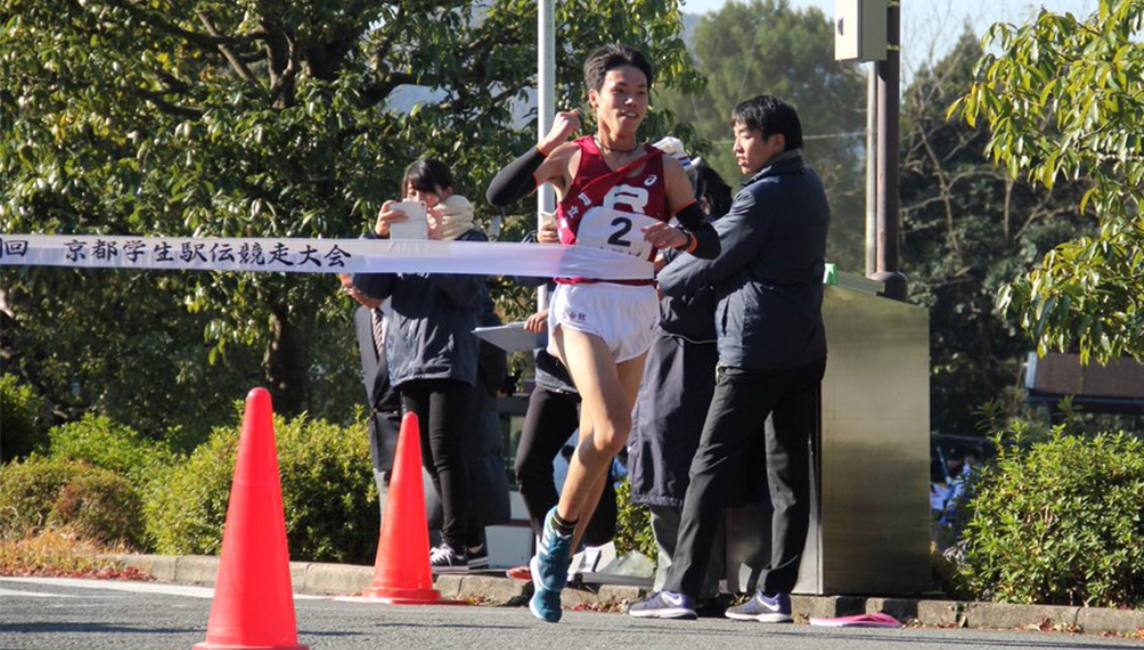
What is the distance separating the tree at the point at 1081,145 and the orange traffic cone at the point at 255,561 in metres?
5.36

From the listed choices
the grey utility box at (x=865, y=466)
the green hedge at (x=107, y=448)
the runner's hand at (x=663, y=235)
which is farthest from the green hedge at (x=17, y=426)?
the runner's hand at (x=663, y=235)

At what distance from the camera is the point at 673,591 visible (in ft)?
25.6

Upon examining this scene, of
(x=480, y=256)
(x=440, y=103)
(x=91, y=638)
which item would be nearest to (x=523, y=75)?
(x=440, y=103)

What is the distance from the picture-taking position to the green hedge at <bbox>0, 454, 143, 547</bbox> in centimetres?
1280

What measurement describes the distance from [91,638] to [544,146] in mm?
2230

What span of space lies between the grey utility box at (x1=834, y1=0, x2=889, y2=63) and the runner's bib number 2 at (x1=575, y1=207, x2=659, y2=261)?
15.4 ft

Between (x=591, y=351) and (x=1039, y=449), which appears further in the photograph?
(x=1039, y=449)

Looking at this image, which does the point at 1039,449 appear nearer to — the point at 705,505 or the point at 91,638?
the point at 705,505

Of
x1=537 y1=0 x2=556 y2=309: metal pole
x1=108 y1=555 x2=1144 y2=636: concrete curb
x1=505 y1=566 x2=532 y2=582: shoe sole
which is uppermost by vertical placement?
x1=537 y1=0 x2=556 y2=309: metal pole

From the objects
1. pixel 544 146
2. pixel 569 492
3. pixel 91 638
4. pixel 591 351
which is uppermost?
pixel 544 146

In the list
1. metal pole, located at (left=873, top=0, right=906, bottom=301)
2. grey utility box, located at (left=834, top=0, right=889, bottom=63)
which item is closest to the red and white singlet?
metal pole, located at (left=873, top=0, right=906, bottom=301)

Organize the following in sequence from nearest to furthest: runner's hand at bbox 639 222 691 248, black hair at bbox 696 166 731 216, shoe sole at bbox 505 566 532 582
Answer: runner's hand at bbox 639 222 691 248 → black hair at bbox 696 166 731 216 → shoe sole at bbox 505 566 532 582

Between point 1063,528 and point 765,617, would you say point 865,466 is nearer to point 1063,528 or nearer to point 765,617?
point 1063,528

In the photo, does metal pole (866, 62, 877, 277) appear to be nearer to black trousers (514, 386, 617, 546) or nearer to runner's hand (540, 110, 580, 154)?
black trousers (514, 386, 617, 546)
